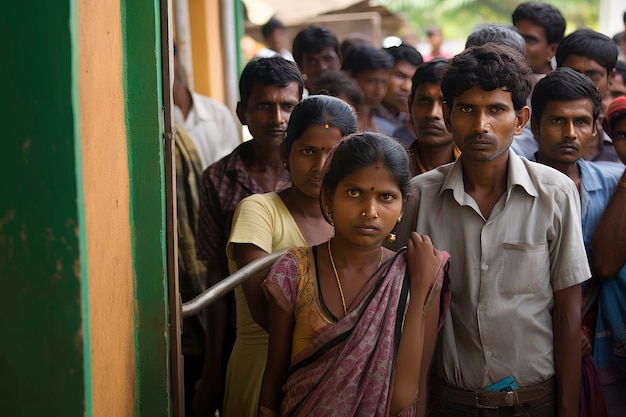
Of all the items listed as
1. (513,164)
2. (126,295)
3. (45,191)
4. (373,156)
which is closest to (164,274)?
(126,295)

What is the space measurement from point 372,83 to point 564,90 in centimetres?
243

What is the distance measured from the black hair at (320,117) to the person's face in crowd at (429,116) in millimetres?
922

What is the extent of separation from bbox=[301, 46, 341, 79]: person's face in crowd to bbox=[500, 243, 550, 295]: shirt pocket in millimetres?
3396

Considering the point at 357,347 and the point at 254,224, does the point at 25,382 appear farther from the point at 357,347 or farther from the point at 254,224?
the point at 254,224

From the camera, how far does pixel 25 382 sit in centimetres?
166

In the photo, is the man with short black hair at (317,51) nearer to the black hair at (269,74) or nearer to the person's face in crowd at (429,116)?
the person's face in crowd at (429,116)

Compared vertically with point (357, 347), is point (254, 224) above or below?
above

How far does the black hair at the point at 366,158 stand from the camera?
238cm

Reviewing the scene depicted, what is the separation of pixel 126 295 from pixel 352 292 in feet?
2.00

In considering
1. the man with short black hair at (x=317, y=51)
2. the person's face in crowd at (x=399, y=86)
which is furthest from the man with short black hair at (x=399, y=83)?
the man with short black hair at (x=317, y=51)

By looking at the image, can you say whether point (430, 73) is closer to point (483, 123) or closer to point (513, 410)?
point (483, 123)

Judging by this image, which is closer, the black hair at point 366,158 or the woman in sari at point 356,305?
the woman in sari at point 356,305

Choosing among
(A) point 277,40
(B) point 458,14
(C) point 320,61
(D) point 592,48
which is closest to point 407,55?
(C) point 320,61

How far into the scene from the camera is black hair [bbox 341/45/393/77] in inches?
222
